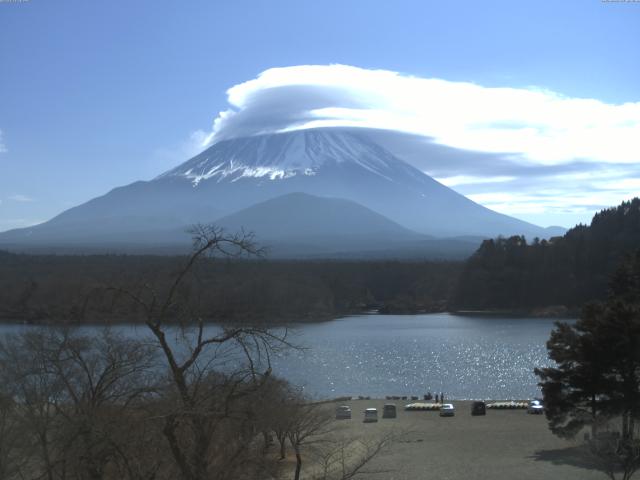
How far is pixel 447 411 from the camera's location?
67.5 feet

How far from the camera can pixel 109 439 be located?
4.27 m

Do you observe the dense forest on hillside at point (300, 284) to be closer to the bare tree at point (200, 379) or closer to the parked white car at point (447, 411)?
the parked white car at point (447, 411)

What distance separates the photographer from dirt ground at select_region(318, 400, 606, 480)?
43.0 feet

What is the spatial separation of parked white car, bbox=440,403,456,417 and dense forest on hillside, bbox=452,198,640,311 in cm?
4164

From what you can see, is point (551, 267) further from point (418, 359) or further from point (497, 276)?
point (418, 359)

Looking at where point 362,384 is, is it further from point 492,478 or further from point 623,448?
point 623,448

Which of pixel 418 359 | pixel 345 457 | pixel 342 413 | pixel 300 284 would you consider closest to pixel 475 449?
pixel 345 457

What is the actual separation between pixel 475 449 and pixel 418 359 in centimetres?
1964

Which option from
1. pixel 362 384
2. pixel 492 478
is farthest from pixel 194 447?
pixel 362 384

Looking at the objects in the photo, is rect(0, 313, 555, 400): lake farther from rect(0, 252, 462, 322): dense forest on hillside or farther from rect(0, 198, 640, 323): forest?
rect(0, 198, 640, 323): forest

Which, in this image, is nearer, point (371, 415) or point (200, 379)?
point (200, 379)

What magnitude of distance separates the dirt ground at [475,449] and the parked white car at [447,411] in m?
0.18

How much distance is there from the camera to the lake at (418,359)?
87.3ft

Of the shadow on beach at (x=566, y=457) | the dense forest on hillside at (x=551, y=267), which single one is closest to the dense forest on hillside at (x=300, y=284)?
the dense forest on hillside at (x=551, y=267)
